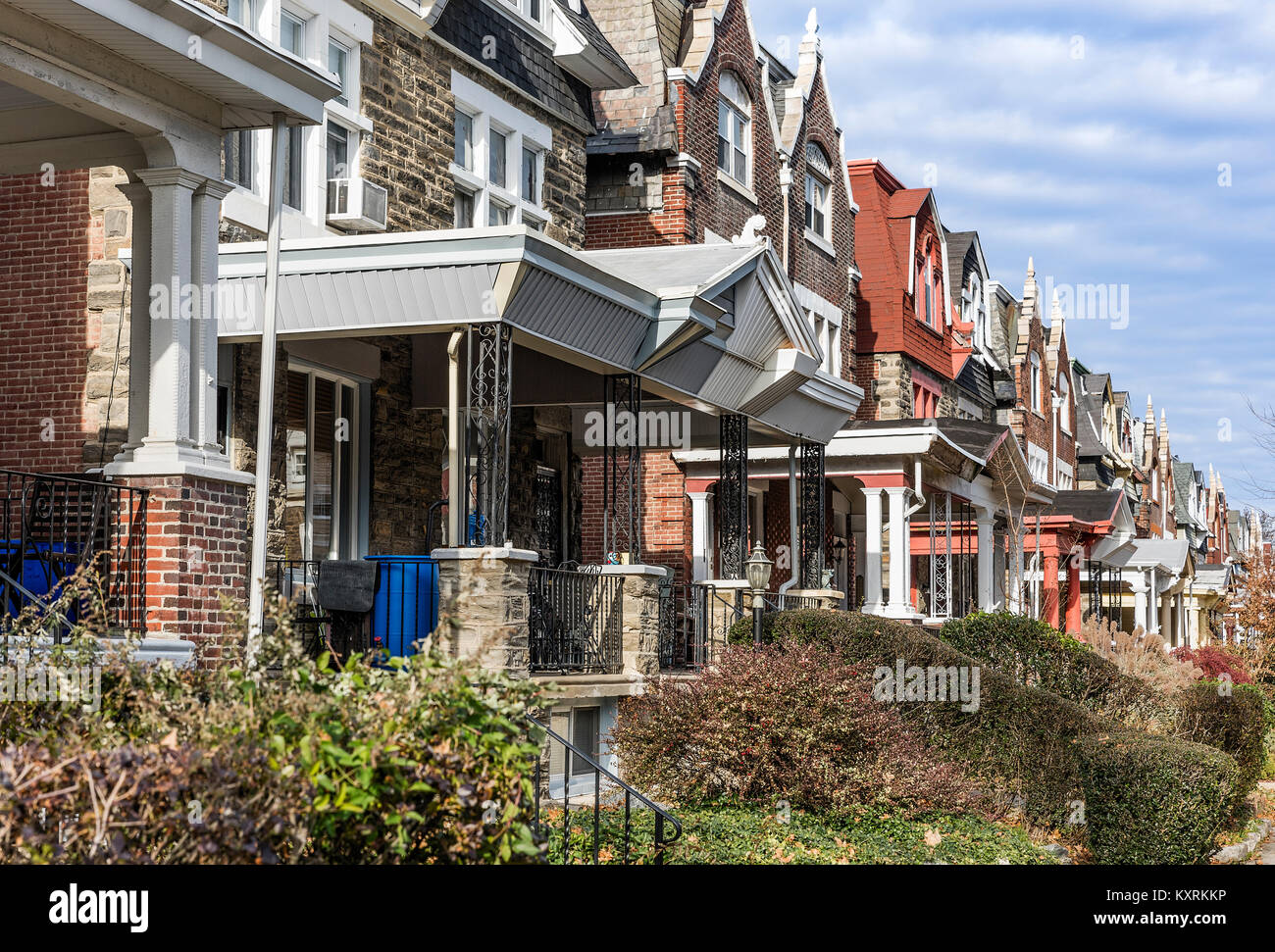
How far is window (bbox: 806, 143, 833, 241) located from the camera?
85.7ft

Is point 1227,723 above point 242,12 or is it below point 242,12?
below

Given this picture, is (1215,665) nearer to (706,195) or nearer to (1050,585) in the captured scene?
(1050,585)

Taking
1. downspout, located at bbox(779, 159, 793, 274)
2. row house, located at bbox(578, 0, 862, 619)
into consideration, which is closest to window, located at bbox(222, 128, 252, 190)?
row house, located at bbox(578, 0, 862, 619)

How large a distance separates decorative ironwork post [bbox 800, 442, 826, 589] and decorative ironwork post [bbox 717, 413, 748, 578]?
230cm

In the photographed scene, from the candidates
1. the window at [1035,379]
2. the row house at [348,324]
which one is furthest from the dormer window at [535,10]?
the window at [1035,379]

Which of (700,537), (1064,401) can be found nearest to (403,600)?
(700,537)

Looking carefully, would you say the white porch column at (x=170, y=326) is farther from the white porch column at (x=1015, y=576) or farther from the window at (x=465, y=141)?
the white porch column at (x=1015, y=576)

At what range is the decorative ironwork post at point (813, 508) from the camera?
18391 millimetres

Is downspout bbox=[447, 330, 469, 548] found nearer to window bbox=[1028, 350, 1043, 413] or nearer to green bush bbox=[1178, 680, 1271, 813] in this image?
green bush bbox=[1178, 680, 1271, 813]

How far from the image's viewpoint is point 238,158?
13172 mm

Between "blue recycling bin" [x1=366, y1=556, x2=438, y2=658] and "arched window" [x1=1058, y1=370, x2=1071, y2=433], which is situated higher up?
"arched window" [x1=1058, y1=370, x2=1071, y2=433]

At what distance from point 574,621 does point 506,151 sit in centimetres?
685

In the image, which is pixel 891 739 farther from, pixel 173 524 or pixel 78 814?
pixel 78 814

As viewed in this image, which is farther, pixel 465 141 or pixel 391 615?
pixel 465 141
